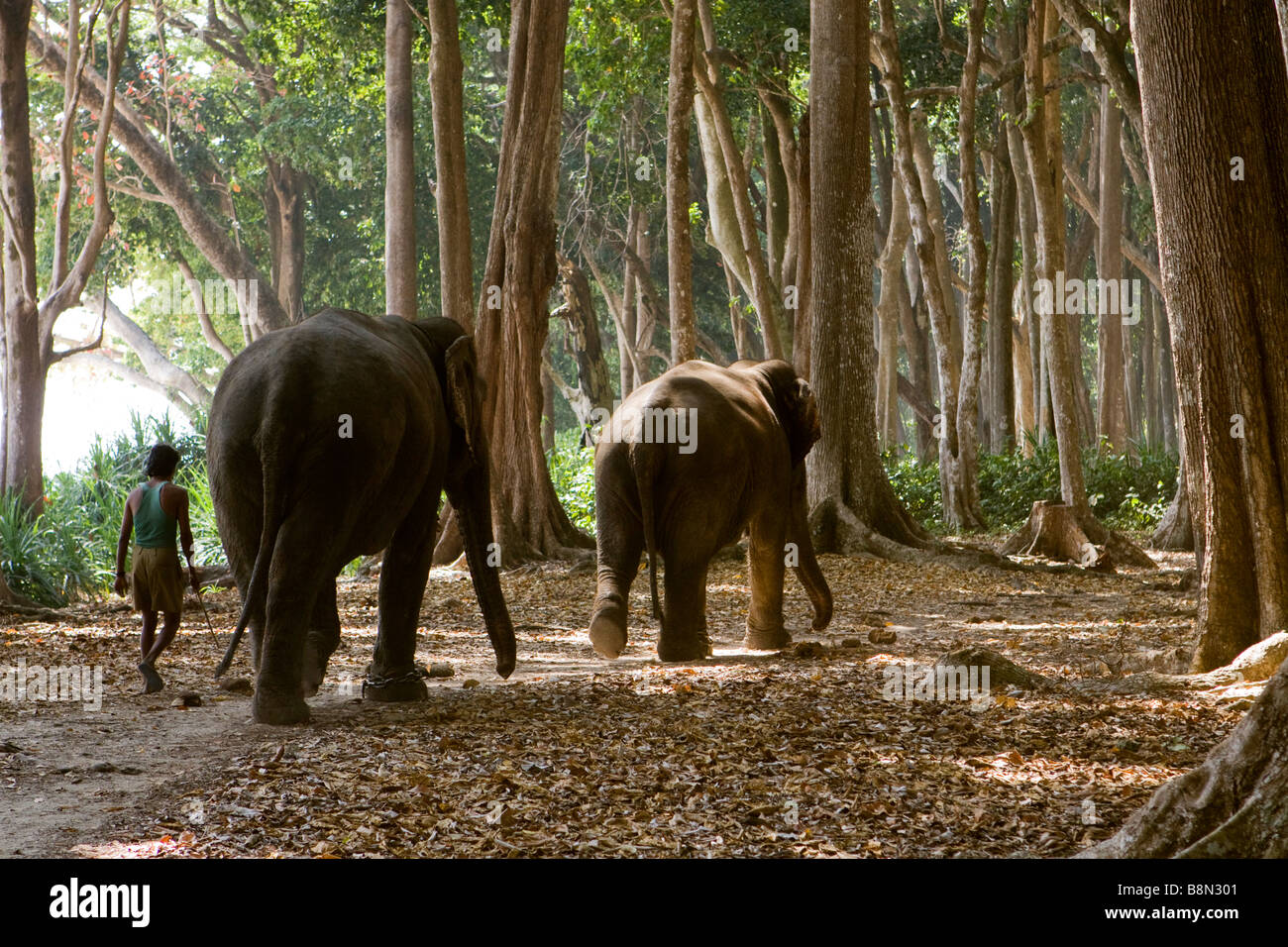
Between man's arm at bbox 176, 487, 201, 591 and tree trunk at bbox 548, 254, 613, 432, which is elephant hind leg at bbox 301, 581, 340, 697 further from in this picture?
tree trunk at bbox 548, 254, 613, 432

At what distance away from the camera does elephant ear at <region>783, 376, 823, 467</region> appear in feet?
32.6

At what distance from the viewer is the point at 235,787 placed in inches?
202

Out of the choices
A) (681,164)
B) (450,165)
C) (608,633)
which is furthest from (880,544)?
A: (608,633)

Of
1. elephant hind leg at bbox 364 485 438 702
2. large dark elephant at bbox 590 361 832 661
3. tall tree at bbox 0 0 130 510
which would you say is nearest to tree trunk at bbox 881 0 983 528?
large dark elephant at bbox 590 361 832 661

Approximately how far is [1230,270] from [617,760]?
13.6 feet

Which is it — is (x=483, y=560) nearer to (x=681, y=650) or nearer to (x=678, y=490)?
(x=678, y=490)

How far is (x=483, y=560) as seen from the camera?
307 inches

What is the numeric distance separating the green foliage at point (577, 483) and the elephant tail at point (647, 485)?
28.4ft

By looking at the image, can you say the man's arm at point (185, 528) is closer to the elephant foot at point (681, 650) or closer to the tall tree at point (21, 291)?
the elephant foot at point (681, 650)

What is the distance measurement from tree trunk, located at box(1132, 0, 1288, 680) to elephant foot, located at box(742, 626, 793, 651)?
3.15 metres

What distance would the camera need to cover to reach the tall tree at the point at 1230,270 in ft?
22.4

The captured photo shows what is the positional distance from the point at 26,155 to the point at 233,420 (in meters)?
11.6
